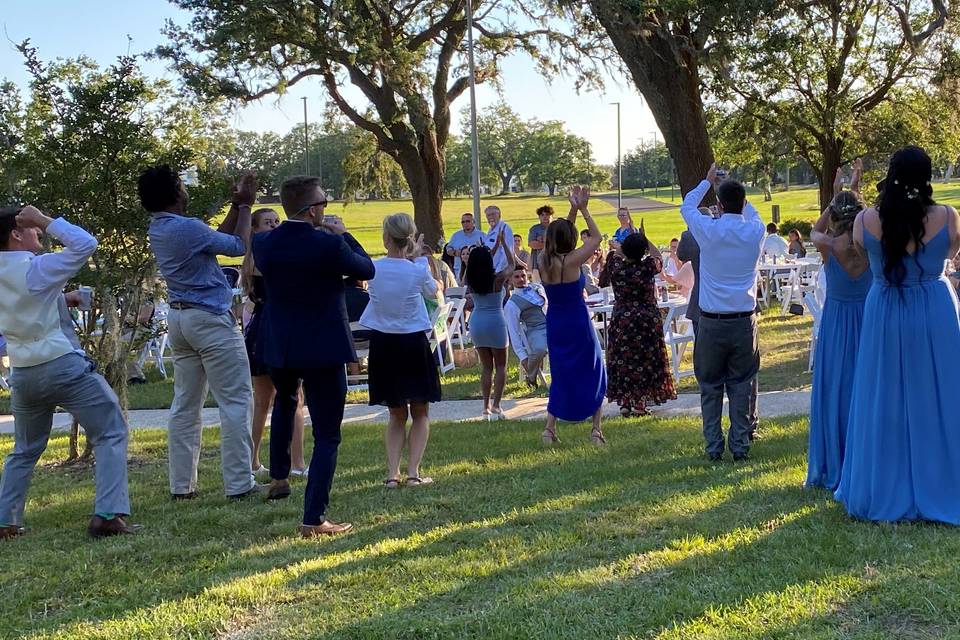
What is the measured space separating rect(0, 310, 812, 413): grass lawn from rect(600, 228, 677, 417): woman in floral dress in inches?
55.0

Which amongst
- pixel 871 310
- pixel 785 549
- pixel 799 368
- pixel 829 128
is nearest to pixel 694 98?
pixel 799 368

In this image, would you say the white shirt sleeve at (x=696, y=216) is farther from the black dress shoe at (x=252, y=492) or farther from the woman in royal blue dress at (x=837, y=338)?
the black dress shoe at (x=252, y=492)

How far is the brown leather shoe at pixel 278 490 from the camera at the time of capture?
5.95 metres

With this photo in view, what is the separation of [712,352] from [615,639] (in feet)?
10.8

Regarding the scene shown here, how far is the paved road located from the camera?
8.55 meters

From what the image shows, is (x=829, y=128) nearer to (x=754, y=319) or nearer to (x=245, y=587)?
(x=754, y=319)

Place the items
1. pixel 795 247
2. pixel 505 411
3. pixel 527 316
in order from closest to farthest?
pixel 505 411 < pixel 527 316 < pixel 795 247

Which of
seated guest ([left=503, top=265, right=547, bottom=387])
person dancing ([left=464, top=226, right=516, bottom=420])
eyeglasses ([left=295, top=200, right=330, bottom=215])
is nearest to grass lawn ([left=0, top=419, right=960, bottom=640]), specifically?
eyeglasses ([left=295, top=200, right=330, bottom=215])

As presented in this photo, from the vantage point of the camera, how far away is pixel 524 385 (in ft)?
34.3

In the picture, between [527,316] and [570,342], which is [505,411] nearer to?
[527,316]

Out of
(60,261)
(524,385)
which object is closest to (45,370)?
(60,261)

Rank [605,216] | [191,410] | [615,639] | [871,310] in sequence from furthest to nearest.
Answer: [605,216], [191,410], [871,310], [615,639]

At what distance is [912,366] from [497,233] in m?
7.30

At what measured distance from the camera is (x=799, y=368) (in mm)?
10484
